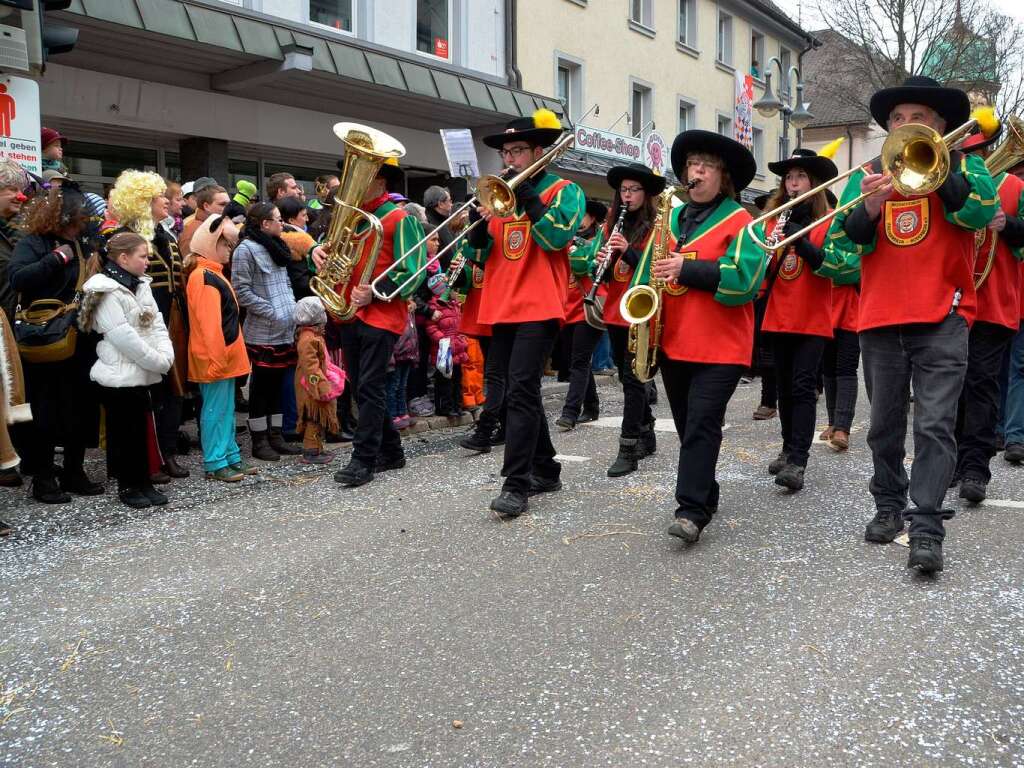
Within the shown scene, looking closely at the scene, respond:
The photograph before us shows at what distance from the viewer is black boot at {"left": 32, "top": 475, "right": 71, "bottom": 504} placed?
5762mm

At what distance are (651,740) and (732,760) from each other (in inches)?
9.3

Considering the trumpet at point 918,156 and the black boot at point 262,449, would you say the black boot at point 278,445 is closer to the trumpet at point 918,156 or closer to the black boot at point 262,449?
the black boot at point 262,449

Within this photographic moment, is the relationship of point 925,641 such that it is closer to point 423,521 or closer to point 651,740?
point 651,740

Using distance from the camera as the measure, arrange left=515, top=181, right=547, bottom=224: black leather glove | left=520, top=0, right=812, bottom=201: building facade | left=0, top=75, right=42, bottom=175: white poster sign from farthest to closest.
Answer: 1. left=520, top=0, right=812, bottom=201: building facade
2. left=0, top=75, right=42, bottom=175: white poster sign
3. left=515, top=181, right=547, bottom=224: black leather glove

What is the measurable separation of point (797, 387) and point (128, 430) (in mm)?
3939

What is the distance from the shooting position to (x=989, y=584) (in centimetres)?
414

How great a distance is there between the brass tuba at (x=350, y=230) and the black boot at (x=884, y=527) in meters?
3.26

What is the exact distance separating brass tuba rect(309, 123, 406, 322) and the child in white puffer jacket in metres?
1.05

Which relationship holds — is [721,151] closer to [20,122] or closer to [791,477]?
[791,477]

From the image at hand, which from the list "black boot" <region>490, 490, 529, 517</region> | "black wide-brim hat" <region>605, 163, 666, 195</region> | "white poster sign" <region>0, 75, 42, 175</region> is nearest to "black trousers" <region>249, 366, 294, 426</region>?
"white poster sign" <region>0, 75, 42, 175</region>

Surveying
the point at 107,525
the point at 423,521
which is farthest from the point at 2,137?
the point at 423,521

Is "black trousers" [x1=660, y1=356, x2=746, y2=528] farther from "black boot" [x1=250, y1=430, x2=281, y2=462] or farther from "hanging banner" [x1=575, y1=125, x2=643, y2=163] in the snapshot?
"hanging banner" [x1=575, y1=125, x2=643, y2=163]

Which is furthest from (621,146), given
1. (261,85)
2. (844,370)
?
(844,370)

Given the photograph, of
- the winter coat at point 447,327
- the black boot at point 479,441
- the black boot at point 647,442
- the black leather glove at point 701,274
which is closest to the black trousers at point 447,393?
the winter coat at point 447,327
